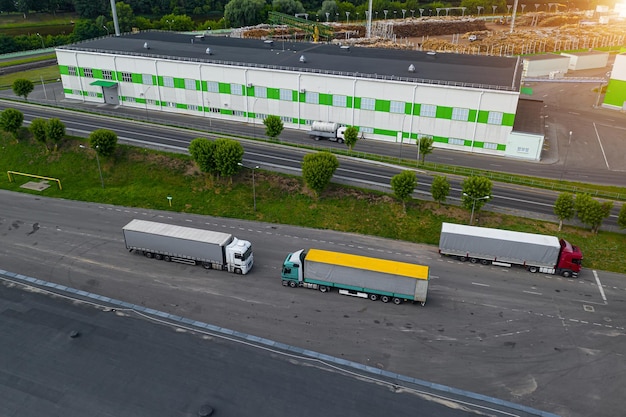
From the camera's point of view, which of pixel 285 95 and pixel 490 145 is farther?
pixel 285 95

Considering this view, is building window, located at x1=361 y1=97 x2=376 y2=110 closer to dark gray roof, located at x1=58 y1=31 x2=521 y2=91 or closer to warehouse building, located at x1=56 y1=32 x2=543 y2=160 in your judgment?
warehouse building, located at x1=56 y1=32 x2=543 y2=160

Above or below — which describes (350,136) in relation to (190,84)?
below

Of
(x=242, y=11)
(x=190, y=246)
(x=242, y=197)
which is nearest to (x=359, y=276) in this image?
(x=190, y=246)

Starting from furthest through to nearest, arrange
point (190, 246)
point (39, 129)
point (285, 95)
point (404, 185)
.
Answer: point (285, 95)
point (39, 129)
point (404, 185)
point (190, 246)

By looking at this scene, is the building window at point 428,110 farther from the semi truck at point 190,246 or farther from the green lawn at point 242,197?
the semi truck at point 190,246

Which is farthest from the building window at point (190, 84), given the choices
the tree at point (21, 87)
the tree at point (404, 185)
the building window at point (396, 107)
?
the tree at point (404, 185)

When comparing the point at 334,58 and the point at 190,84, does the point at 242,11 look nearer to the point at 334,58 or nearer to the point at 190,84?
the point at 190,84
